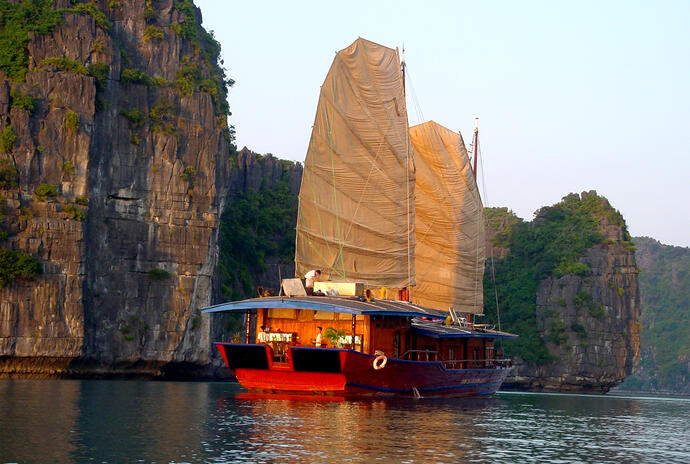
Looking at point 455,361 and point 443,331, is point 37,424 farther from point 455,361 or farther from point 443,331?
point 443,331

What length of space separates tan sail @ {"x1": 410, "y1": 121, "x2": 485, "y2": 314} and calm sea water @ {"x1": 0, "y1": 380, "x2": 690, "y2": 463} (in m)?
14.4

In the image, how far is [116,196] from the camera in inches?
1971

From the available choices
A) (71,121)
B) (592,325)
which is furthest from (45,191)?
(592,325)

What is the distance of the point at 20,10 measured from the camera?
49969mm

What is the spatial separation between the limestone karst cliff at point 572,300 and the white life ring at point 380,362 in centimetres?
4567

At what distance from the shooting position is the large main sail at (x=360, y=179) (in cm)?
3884

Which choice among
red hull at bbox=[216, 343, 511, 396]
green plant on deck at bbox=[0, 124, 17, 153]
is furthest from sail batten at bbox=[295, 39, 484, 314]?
green plant on deck at bbox=[0, 124, 17, 153]

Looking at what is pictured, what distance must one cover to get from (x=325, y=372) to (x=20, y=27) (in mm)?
27795

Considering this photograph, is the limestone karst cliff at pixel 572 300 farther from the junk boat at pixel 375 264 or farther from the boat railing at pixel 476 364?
the boat railing at pixel 476 364

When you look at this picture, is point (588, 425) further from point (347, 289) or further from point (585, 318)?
point (585, 318)

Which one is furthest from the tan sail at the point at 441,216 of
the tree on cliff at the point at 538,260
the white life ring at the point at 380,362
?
the tree on cliff at the point at 538,260

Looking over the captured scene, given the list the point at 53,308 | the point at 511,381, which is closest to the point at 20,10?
the point at 53,308

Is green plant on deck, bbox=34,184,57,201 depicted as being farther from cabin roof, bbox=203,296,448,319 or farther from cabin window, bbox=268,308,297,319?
cabin window, bbox=268,308,297,319

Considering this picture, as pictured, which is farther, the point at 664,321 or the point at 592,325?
the point at 664,321
